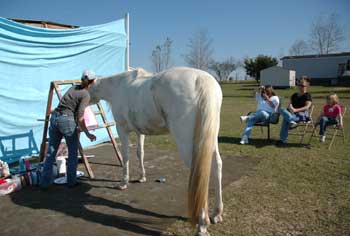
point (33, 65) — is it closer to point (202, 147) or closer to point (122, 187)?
point (122, 187)

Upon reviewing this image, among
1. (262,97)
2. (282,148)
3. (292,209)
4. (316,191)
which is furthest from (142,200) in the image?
(262,97)

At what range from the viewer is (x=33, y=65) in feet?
20.3

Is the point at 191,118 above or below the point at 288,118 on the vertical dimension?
above

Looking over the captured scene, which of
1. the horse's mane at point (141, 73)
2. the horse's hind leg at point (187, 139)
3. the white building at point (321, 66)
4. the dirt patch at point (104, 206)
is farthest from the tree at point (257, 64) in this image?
the horse's hind leg at point (187, 139)

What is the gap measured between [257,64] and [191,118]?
45.9 m

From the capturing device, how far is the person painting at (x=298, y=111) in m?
7.31

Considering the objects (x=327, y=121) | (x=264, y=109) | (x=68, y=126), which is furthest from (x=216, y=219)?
(x=327, y=121)

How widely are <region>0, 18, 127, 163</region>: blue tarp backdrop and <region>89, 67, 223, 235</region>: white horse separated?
9.82 feet

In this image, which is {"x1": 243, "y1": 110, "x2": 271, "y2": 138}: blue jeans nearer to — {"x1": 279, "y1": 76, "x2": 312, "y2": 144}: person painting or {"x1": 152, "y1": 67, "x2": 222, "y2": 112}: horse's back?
{"x1": 279, "y1": 76, "x2": 312, "y2": 144}: person painting

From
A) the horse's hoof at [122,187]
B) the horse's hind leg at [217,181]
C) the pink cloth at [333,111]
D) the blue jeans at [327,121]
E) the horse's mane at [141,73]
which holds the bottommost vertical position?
the horse's hoof at [122,187]

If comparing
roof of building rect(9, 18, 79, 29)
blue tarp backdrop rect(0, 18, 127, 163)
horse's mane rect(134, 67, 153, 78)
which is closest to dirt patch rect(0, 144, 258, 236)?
horse's mane rect(134, 67, 153, 78)

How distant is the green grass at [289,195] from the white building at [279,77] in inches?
1339

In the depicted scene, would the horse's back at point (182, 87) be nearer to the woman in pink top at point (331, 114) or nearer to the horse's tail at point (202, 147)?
the horse's tail at point (202, 147)

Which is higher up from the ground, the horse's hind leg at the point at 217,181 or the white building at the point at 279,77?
the white building at the point at 279,77
